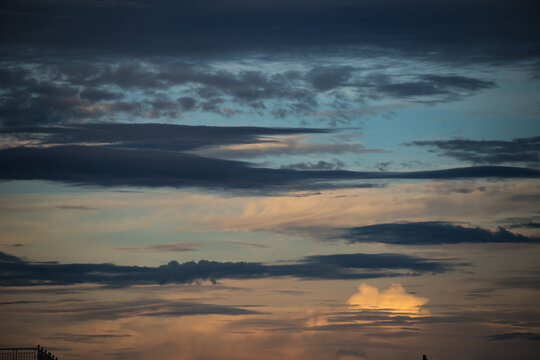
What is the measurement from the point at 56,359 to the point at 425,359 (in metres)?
31.6

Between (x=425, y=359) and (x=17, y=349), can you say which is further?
(x=425, y=359)

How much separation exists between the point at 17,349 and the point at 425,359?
34603 millimetres

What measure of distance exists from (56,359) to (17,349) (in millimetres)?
4415

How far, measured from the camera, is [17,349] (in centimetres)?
8825

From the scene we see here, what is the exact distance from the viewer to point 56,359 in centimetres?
9162

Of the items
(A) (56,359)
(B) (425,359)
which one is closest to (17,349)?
(A) (56,359)

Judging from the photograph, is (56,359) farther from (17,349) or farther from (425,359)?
(425,359)

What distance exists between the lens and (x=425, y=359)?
3725 inches
